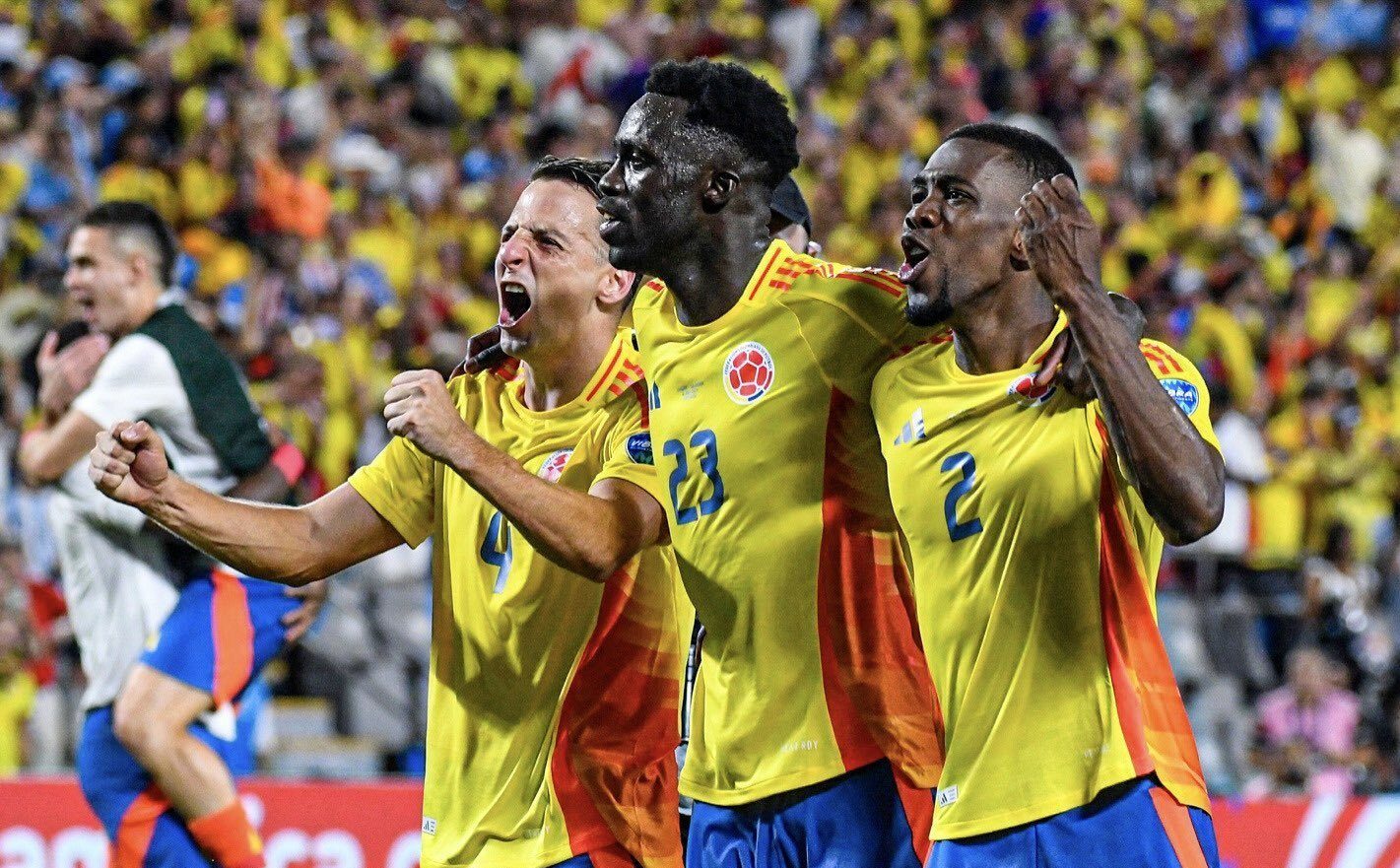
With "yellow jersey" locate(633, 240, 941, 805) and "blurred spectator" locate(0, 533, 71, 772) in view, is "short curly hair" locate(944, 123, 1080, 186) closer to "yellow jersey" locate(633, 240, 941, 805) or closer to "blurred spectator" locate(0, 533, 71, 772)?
"yellow jersey" locate(633, 240, 941, 805)

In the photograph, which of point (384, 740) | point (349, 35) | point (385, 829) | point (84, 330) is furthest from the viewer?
point (349, 35)

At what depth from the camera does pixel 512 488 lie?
4.12m

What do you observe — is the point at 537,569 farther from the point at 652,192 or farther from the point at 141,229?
the point at 141,229

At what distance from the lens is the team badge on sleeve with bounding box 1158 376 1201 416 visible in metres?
3.77

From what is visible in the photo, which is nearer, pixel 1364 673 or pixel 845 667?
pixel 845 667

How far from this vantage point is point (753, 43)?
15688 millimetres

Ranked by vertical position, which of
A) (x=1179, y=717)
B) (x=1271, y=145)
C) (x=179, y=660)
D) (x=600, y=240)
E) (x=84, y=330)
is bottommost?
(x=1179, y=717)

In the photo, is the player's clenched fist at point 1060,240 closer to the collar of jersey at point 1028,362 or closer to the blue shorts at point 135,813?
the collar of jersey at point 1028,362

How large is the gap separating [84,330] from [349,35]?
843cm

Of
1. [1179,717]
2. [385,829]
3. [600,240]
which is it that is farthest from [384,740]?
[1179,717]

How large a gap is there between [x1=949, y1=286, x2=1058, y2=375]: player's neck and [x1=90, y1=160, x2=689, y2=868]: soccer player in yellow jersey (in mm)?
821

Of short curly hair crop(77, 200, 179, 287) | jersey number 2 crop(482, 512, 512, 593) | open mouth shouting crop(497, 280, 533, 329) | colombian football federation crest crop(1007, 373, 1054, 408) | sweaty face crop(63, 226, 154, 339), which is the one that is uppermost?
short curly hair crop(77, 200, 179, 287)

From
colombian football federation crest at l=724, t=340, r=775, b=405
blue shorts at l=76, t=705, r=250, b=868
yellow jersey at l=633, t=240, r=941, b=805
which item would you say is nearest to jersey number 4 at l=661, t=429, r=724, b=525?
yellow jersey at l=633, t=240, r=941, b=805

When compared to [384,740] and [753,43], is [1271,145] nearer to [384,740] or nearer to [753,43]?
[753,43]
